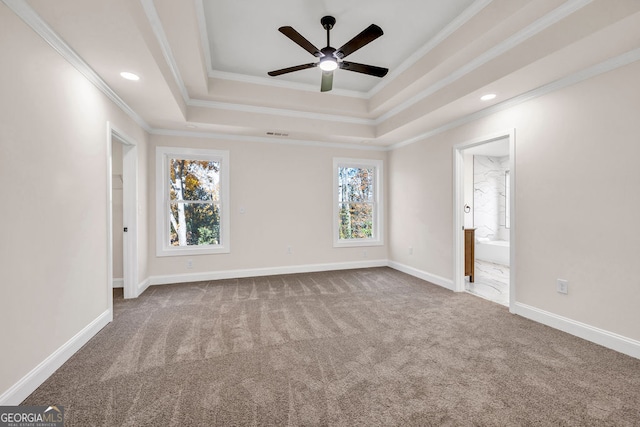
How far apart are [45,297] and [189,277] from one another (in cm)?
261

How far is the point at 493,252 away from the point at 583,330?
3999 mm

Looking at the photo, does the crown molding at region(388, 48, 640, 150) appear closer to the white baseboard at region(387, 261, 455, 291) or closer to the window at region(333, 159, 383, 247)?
the window at region(333, 159, 383, 247)

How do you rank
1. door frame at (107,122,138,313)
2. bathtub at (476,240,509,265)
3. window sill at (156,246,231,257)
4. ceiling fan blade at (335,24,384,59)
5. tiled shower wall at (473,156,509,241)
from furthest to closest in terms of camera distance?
tiled shower wall at (473,156,509,241), bathtub at (476,240,509,265), window sill at (156,246,231,257), door frame at (107,122,138,313), ceiling fan blade at (335,24,384,59)

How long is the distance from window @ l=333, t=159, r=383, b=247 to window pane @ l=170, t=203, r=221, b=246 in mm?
2148

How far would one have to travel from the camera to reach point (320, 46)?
3229 millimetres

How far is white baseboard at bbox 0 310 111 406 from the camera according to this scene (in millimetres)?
1675

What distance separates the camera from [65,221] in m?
2.24

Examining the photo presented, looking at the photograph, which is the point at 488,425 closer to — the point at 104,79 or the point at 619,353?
the point at 619,353

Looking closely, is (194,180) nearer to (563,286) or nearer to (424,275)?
(424,275)

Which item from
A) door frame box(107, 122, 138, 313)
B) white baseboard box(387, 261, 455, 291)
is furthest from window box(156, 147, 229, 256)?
white baseboard box(387, 261, 455, 291)

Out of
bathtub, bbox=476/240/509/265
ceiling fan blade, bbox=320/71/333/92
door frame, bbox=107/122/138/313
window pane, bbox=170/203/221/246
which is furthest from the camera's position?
bathtub, bbox=476/240/509/265

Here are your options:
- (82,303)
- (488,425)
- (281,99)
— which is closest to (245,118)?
(281,99)

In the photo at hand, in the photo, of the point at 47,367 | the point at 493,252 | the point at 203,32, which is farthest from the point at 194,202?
the point at 493,252

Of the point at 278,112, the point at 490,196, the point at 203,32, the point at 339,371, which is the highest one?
the point at 203,32
